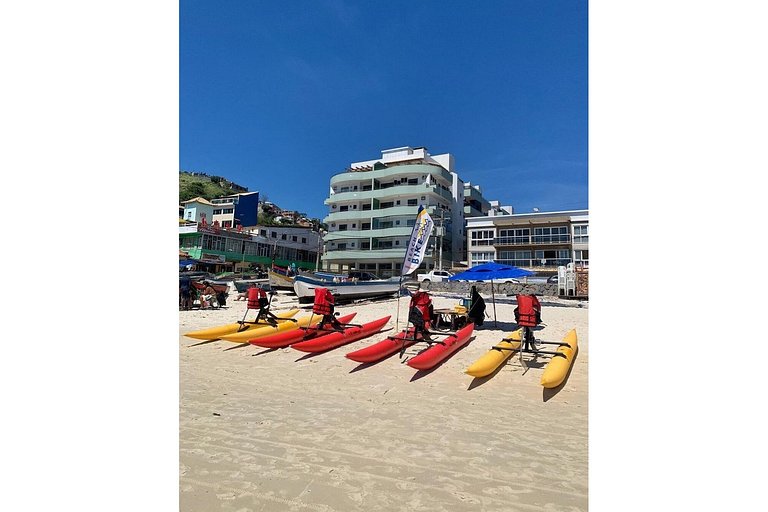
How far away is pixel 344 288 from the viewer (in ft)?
63.2

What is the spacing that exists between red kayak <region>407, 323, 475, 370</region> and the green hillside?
81654 millimetres

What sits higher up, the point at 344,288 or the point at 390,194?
the point at 390,194

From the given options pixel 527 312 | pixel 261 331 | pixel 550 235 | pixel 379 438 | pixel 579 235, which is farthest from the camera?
pixel 550 235

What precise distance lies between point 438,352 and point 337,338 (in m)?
2.89

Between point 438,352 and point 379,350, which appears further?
point 379,350

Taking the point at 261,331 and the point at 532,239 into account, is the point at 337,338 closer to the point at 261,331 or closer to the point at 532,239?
the point at 261,331

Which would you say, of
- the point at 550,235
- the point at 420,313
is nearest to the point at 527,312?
the point at 420,313

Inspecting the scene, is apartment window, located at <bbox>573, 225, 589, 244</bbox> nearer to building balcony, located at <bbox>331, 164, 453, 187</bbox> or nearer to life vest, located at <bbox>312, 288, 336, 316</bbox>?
building balcony, located at <bbox>331, 164, 453, 187</bbox>

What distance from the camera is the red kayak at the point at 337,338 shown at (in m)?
8.23

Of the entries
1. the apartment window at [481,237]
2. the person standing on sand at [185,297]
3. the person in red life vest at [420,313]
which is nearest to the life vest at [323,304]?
the person in red life vest at [420,313]

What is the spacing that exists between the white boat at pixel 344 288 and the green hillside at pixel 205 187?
2762 inches
